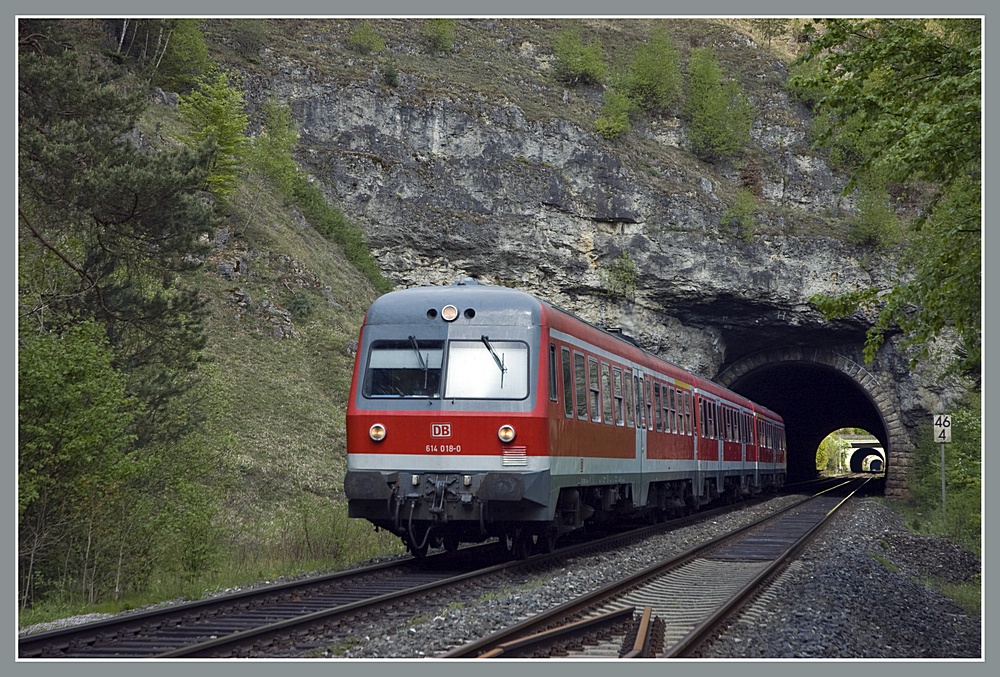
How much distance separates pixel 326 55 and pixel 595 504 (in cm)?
2910

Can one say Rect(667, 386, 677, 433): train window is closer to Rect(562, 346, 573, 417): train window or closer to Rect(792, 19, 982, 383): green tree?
Rect(562, 346, 573, 417): train window

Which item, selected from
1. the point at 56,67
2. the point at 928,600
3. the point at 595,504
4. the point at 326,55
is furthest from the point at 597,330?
the point at 326,55

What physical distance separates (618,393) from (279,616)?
794 centimetres

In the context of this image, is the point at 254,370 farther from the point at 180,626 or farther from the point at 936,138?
the point at 936,138

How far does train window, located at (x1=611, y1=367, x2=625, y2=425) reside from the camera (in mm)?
15462

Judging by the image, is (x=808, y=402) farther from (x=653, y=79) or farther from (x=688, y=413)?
(x=688, y=413)

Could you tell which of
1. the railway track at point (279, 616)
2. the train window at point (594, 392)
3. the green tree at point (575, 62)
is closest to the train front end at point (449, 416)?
the railway track at point (279, 616)

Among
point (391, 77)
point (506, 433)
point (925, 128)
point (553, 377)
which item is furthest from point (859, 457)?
point (925, 128)

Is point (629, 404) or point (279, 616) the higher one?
point (629, 404)

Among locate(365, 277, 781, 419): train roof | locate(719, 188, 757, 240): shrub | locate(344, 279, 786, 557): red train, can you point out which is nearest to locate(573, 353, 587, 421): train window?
locate(344, 279, 786, 557): red train

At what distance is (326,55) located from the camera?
3900 centimetres

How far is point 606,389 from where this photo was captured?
49.2ft

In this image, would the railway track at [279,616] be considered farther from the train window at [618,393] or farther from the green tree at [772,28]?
the green tree at [772,28]

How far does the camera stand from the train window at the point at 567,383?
12922mm
